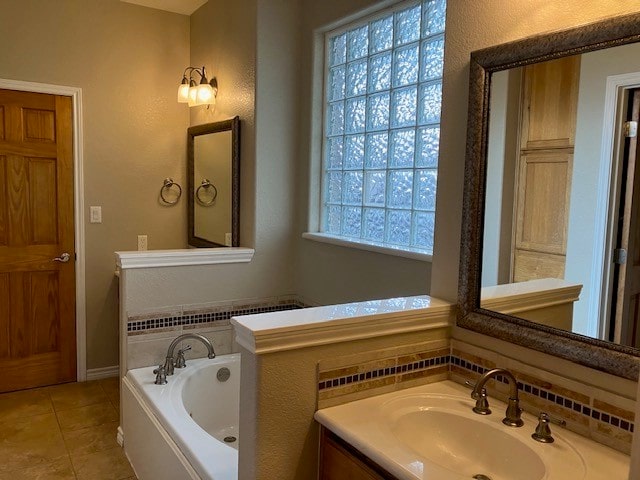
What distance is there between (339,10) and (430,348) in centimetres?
187

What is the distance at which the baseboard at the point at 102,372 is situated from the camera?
3688 mm

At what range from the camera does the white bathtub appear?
1949 mm

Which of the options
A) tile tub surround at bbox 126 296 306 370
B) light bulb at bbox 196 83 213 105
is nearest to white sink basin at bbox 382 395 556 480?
tile tub surround at bbox 126 296 306 370

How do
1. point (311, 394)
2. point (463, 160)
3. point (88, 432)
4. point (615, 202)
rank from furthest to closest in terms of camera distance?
point (88, 432), point (463, 160), point (311, 394), point (615, 202)

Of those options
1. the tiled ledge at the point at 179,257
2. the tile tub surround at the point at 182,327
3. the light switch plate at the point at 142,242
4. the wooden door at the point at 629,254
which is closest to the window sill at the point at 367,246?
the tiled ledge at the point at 179,257

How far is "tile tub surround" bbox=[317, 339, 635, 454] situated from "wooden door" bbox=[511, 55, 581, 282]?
0.93 ft

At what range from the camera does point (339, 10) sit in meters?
2.76

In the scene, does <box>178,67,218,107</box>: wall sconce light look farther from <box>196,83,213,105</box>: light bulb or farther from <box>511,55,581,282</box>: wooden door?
<box>511,55,581,282</box>: wooden door

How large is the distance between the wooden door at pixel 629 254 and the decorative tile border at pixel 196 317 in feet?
6.67

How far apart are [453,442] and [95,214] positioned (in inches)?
115

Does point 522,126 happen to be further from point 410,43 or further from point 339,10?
point 339,10

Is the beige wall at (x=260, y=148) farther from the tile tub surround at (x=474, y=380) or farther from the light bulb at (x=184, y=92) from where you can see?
the tile tub surround at (x=474, y=380)

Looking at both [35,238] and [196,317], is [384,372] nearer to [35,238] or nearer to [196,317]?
[196,317]

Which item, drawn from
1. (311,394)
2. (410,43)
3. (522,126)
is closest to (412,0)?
(410,43)
